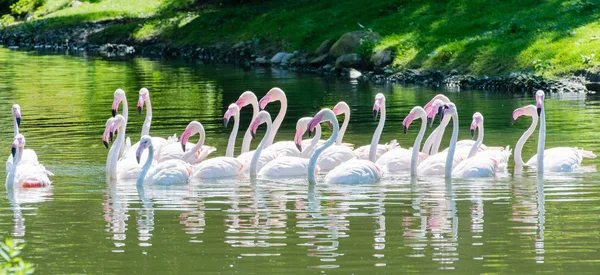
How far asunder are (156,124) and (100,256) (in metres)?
12.7

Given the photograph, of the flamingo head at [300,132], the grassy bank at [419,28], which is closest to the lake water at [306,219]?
the flamingo head at [300,132]

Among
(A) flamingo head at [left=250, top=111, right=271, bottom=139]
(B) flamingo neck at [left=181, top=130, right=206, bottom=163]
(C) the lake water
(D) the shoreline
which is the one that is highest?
(D) the shoreline

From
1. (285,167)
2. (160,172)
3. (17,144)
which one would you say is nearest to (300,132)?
(285,167)

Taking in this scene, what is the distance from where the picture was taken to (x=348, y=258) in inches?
432

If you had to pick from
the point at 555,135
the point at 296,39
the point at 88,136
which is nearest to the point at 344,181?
the point at 555,135

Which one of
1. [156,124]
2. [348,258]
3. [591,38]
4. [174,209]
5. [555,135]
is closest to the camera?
[348,258]

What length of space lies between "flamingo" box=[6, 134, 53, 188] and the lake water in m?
0.22

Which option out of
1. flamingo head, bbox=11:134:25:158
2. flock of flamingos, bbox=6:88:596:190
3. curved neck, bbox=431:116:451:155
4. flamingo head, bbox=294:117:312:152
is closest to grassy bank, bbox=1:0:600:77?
curved neck, bbox=431:116:451:155

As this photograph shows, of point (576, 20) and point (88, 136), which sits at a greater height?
point (576, 20)

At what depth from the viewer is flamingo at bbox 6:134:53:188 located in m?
15.4

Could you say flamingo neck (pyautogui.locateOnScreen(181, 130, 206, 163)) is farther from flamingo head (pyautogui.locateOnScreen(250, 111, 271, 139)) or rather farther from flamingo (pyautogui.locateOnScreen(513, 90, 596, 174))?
flamingo (pyautogui.locateOnScreen(513, 90, 596, 174))

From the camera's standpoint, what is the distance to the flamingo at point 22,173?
15.4 metres

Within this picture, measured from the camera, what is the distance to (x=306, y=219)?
1312 cm

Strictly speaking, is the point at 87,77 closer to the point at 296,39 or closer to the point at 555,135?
the point at 296,39
